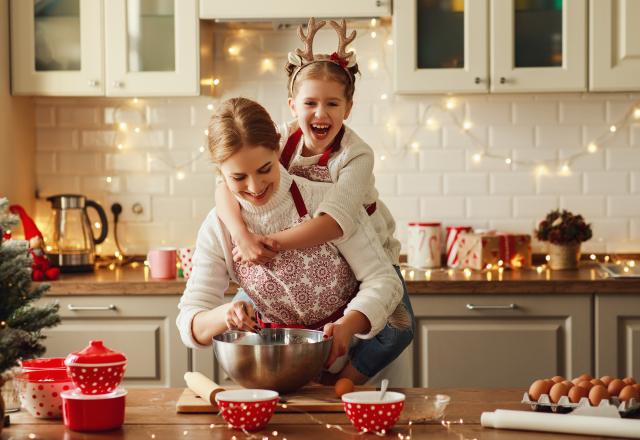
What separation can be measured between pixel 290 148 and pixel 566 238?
180cm

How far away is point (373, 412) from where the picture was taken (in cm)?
171

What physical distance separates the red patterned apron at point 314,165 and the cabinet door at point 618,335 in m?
1.44

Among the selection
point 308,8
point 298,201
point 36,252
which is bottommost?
point 36,252

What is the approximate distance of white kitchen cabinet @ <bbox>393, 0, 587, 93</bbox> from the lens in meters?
3.84

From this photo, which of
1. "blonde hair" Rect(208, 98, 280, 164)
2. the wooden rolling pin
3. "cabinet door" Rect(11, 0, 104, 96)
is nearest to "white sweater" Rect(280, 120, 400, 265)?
"blonde hair" Rect(208, 98, 280, 164)

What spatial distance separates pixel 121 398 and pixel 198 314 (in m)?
0.39

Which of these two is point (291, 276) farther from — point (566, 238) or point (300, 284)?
point (566, 238)

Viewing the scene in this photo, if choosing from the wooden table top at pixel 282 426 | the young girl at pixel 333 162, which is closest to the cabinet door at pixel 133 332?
the young girl at pixel 333 162

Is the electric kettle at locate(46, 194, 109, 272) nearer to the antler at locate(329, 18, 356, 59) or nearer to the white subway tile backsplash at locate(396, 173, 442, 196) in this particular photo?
the white subway tile backsplash at locate(396, 173, 442, 196)

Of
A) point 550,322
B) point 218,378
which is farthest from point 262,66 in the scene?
point 550,322

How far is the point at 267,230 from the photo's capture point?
2.25m

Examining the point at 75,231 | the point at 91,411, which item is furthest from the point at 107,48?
the point at 91,411

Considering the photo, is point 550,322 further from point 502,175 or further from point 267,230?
point 267,230

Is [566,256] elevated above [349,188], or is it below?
below
